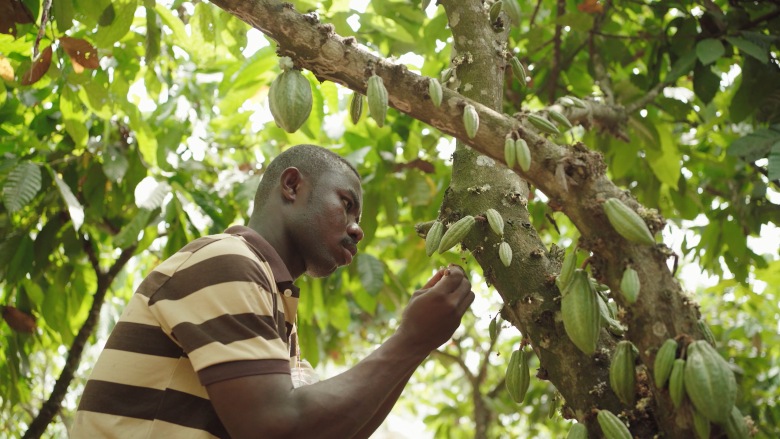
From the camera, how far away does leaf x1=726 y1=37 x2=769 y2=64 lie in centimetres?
288

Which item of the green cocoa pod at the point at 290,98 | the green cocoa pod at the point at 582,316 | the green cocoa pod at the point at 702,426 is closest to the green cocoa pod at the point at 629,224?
the green cocoa pod at the point at 582,316

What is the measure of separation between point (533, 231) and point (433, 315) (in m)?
0.29

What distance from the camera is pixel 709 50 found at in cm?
292

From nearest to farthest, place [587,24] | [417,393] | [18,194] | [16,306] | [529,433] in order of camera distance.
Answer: [18,194]
[587,24]
[16,306]
[529,433]
[417,393]

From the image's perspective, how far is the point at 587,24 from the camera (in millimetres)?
3412

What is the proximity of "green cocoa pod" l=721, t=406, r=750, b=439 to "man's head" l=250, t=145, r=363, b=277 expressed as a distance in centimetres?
→ 105

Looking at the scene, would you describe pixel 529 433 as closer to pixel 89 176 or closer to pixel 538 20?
pixel 538 20

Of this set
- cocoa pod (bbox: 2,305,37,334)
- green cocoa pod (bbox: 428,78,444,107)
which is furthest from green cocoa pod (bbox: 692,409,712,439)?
cocoa pod (bbox: 2,305,37,334)

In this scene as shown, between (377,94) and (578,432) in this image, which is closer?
(578,432)

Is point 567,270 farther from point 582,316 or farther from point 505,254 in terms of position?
point 505,254

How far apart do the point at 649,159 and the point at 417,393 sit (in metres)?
5.45

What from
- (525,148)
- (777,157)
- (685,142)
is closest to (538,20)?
(685,142)

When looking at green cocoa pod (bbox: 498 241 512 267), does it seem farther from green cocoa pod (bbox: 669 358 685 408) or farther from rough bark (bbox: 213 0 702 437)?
green cocoa pod (bbox: 669 358 685 408)

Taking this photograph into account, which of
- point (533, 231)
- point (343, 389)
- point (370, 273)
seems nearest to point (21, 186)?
point (370, 273)
